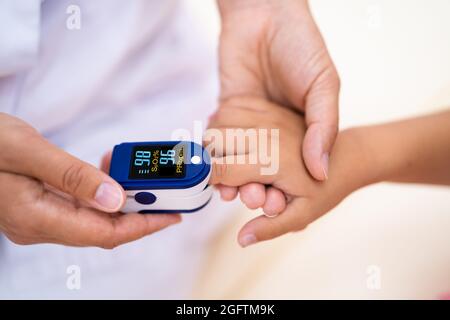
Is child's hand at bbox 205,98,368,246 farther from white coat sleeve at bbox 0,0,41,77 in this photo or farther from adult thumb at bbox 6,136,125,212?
white coat sleeve at bbox 0,0,41,77

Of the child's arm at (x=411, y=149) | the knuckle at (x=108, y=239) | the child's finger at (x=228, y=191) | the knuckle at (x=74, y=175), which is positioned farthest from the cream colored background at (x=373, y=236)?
the knuckle at (x=74, y=175)

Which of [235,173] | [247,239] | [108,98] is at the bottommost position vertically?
[247,239]

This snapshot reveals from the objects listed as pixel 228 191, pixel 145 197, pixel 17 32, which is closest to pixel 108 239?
pixel 145 197

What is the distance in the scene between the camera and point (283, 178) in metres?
0.77

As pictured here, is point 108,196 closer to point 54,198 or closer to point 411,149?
point 54,198

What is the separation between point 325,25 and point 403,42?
0.19m

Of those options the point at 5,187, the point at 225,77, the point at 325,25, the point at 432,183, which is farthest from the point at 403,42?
the point at 5,187

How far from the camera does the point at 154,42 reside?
939 mm

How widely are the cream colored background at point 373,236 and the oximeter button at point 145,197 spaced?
0.25 metres

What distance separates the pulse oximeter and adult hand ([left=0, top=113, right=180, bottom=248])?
0.03m

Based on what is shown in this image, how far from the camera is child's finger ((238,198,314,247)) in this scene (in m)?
0.76

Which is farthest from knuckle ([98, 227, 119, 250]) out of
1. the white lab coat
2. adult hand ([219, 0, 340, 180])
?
adult hand ([219, 0, 340, 180])

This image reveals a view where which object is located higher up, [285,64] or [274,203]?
[285,64]

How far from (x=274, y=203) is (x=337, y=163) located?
6.0 inches
